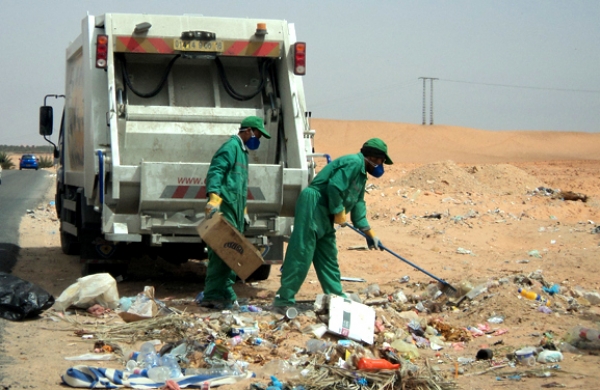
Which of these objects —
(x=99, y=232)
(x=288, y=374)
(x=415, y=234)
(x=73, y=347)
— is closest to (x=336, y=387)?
(x=288, y=374)

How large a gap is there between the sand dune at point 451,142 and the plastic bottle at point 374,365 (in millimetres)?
50881

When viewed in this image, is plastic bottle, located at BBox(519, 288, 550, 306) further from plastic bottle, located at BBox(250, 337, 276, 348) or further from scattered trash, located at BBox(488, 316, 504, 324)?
plastic bottle, located at BBox(250, 337, 276, 348)

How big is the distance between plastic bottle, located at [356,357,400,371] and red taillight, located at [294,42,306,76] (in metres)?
3.64

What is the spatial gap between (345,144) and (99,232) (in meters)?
61.0

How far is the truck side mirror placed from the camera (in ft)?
34.9

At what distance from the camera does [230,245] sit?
6.71 metres

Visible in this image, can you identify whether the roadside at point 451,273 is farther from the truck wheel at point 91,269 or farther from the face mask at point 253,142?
the face mask at point 253,142

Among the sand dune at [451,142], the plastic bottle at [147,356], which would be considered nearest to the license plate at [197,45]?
the plastic bottle at [147,356]

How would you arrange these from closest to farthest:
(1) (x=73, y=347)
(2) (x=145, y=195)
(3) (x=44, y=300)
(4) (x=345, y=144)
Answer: (1) (x=73, y=347)
(3) (x=44, y=300)
(2) (x=145, y=195)
(4) (x=345, y=144)

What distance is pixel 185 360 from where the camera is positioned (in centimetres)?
527

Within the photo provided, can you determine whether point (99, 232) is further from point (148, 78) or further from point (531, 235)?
point (531, 235)

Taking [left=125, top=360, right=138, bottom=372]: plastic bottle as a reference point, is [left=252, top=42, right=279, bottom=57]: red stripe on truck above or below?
above

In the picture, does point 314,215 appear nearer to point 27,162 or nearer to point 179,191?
point 179,191

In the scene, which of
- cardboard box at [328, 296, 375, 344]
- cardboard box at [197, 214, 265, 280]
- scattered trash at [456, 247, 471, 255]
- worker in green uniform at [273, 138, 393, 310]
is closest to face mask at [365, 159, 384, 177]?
worker in green uniform at [273, 138, 393, 310]
